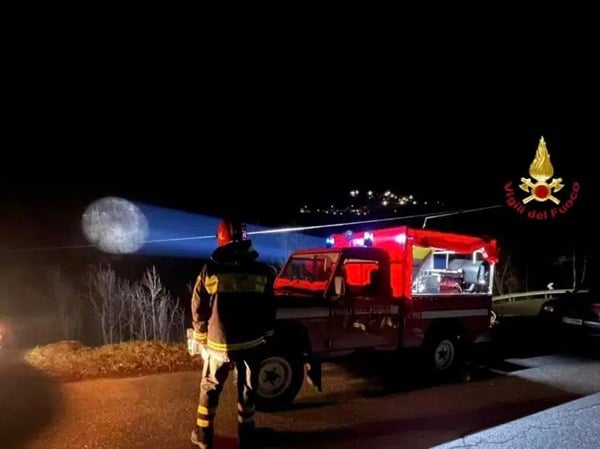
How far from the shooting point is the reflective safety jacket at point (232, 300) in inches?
183

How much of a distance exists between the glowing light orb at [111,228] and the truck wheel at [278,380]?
27855 mm

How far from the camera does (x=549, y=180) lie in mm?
21312

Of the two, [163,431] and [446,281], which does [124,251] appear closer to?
[446,281]

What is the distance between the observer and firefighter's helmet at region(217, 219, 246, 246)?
487cm

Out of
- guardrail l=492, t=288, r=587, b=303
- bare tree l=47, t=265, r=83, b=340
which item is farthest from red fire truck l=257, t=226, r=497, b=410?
guardrail l=492, t=288, r=587, b=303

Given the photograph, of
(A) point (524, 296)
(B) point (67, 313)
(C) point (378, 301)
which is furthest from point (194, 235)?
(C) point (378, 301)

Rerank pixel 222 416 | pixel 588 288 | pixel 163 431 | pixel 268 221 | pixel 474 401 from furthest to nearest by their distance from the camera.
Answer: pixel 268 221 → pixel 588 288 → pixel 474 401 → pixel 222 416 → pixel 163 431

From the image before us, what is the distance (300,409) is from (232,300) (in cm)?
211

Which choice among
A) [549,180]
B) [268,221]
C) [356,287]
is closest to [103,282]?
[356,287]

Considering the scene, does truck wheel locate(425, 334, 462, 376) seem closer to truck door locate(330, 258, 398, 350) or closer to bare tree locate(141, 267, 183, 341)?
truck door locate(330, 258, 398, 350)

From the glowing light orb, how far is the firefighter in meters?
29.2

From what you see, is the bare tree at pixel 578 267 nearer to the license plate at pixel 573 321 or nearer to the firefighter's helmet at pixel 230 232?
the license plate at pixel 573 321

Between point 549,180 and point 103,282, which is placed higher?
point 549,180

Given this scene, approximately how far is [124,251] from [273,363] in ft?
97.6
